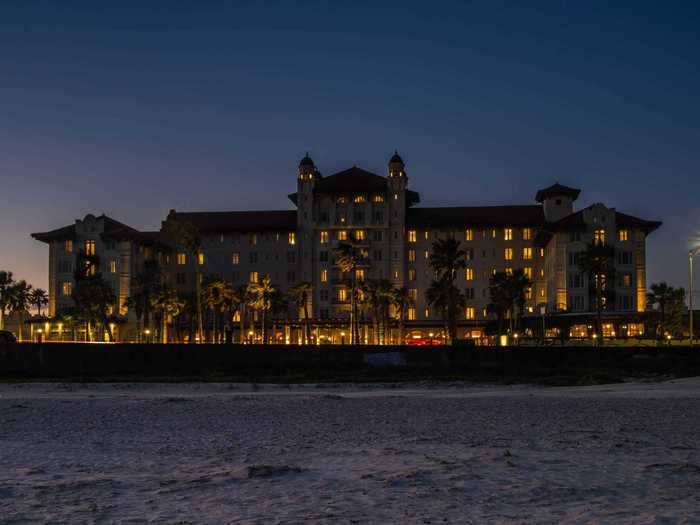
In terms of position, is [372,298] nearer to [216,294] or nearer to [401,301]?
[401,301]

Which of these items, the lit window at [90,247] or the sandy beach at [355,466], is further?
the lit window at [90,247]

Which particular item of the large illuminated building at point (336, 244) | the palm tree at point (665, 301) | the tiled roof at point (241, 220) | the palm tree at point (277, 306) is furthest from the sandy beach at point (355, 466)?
the tiled roof at point (241, 220)

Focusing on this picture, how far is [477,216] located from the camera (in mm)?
125000

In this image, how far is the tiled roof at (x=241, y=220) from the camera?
126188mm

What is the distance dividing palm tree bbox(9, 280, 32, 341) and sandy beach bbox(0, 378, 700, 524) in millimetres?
102545

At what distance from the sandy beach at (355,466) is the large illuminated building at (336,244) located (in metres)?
98.6

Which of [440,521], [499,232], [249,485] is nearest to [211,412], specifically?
[249,485]

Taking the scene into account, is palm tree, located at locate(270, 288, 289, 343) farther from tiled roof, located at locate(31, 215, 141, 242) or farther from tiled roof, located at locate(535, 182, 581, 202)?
tiled roof, located at locate(535, 182, 581, 202)

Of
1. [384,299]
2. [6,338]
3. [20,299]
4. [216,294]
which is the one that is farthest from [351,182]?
[6,338]

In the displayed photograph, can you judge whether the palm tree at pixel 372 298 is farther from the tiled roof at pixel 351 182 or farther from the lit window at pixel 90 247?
the lit window at pixel 90 247

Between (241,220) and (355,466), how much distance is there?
389ft

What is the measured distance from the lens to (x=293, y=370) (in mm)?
58969

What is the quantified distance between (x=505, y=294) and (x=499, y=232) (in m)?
23.3

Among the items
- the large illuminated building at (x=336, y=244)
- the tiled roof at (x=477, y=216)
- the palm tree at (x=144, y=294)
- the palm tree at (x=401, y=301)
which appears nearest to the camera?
the palm tree at (x=144, y=294)
